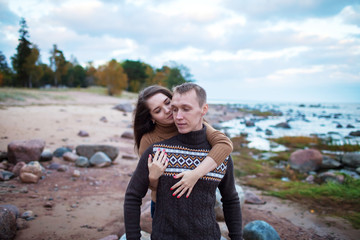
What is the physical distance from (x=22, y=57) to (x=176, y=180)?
50715 mm

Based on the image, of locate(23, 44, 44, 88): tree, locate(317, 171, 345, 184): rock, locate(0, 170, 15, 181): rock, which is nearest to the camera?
locate(0, 170, 15, 181): rock

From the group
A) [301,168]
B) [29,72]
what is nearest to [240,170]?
[301,168]

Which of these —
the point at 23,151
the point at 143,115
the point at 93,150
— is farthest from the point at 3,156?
the point at 143,115

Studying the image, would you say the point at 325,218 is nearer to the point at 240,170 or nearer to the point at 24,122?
the point at 240,170

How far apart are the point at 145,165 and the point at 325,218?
529cm

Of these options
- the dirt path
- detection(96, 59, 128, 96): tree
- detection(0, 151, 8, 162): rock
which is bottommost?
the dirt path

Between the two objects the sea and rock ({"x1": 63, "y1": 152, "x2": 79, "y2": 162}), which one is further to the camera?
the sea

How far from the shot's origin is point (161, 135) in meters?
2.63

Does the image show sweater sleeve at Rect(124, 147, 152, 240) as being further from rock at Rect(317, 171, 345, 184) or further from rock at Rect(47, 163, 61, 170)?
rock at Rect(317, 171, 345, 184)

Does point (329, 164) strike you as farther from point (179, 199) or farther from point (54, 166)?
point (54, 166)

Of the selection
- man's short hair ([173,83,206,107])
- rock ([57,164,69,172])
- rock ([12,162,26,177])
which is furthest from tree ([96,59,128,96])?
man's short hair ([173,83,206,107])

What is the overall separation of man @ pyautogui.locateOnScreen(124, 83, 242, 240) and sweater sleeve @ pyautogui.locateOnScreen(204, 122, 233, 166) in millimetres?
76

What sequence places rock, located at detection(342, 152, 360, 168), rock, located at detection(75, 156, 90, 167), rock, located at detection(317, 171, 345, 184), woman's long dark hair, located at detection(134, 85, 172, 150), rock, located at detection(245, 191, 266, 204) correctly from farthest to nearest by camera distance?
rock, located at detection(342, 152, 360, 168), rock, located at detection(317, 171, 345, 184), rock, located at detection(75, 156, 90, 167), rock, located at detection(245, 191, 266, 204), woman's long dark hair, located at detection(134, 85, 172, 150)

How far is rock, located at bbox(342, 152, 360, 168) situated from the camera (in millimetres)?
10652
